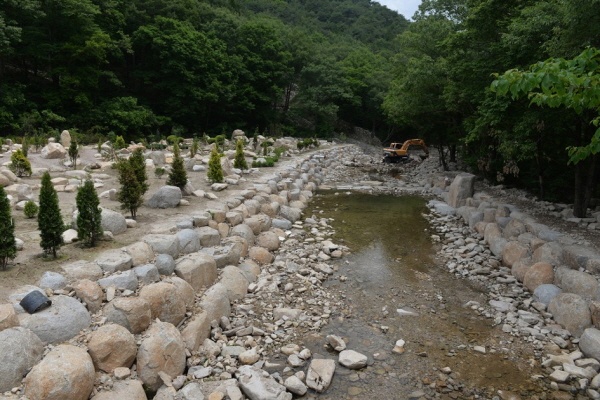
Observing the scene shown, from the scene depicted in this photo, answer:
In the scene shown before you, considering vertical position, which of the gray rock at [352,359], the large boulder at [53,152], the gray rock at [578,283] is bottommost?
the gray rock at [352,359]

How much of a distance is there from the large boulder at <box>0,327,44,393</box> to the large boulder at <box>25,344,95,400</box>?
11cm

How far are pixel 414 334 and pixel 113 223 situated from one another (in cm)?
503

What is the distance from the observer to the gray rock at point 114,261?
509cm

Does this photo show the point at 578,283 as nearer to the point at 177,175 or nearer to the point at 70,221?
the point at 70,221

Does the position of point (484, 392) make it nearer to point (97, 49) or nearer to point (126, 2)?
point (97, 49)

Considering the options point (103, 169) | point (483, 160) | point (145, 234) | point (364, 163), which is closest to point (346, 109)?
point (364, 163)

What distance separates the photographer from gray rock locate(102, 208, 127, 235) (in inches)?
251

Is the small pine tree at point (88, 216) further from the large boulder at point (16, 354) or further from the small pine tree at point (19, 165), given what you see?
the small pine tree at point (19, 165)

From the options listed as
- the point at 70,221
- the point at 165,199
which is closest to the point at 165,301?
the point at 70,221

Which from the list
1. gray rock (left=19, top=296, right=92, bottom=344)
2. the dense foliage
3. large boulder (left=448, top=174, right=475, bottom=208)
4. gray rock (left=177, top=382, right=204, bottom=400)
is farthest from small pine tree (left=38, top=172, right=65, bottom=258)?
the dense foliage

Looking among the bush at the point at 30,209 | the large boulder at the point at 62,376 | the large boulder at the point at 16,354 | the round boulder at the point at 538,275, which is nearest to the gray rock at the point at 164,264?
the large boulder at the point at 62,376

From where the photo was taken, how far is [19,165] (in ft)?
34.7

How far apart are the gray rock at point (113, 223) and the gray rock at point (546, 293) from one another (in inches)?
277

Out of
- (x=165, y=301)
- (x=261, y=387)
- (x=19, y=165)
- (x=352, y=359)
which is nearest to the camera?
(x=261, y=387)
